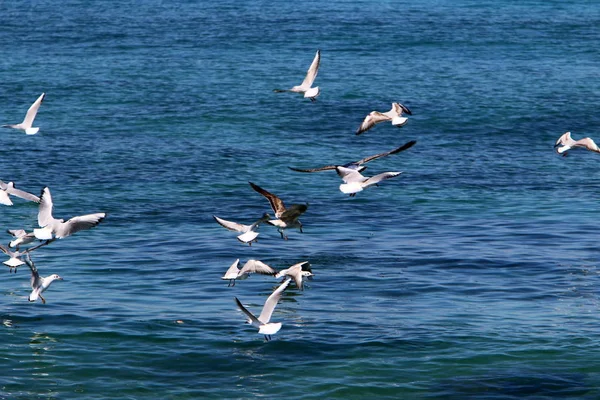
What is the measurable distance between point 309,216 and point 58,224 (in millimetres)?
14912

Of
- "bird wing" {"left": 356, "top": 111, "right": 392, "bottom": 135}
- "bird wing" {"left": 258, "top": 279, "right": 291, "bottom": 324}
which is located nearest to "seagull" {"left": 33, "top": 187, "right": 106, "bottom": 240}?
"bird wing" {"left": 258, "top": 279, "right": 291, "bottom": 324}

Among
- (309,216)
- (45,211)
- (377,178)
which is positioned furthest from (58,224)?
(309,216)

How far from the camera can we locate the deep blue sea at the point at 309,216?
25594mm

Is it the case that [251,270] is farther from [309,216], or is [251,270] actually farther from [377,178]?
[309,216]

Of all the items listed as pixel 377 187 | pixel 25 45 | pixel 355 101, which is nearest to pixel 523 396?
pixel 377 187

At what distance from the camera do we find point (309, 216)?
3966 centimetres

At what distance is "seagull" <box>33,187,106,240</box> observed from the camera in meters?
24.9

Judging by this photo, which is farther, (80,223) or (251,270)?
(251,270)

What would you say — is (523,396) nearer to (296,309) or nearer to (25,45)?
(296,309)

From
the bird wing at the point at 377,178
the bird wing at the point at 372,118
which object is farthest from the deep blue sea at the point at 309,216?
the bird wing at the point at 372,118

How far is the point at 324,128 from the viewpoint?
5503 centimetres

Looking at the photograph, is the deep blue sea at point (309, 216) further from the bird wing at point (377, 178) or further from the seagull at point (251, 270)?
the bird wing at point (377, 178)

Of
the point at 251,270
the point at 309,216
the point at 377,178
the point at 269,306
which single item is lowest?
the point at 309,216

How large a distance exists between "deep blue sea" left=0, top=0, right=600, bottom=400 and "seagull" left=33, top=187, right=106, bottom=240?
2.80 m
